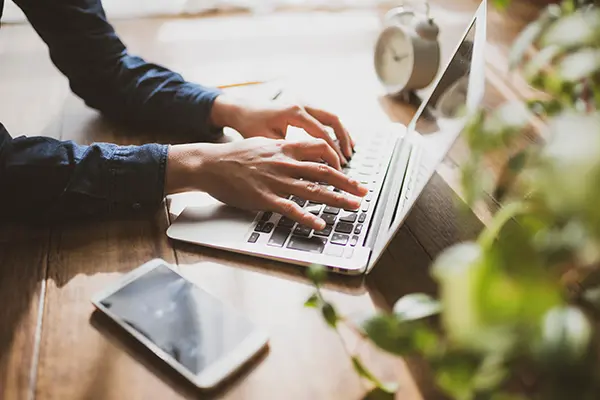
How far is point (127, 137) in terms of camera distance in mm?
1070

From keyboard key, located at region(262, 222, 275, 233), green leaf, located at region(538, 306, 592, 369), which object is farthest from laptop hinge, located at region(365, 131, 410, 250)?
green leaf, located at region(538, 306, 592, 369)

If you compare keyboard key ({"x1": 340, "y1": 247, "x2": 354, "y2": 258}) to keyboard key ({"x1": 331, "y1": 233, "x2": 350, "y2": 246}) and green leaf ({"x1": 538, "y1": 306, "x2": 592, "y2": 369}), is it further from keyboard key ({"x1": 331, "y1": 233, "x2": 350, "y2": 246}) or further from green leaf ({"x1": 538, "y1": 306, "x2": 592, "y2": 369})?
green leaf ({"x1": 538, "y1": 306, "x2": 592, "y2": 369})

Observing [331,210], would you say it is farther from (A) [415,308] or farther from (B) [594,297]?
(B) [594,297]

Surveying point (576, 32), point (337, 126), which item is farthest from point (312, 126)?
point (576, 32)

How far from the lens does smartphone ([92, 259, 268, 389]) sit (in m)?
0.62

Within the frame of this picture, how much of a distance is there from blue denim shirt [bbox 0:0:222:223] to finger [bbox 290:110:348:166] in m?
0.15

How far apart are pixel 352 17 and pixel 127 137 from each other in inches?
28.3

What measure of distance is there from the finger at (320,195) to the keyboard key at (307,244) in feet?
0.20

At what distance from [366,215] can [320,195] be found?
0.21 ft

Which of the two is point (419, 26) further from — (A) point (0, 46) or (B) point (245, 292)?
(A) point (0, 46)

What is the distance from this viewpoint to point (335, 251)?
0.78 m

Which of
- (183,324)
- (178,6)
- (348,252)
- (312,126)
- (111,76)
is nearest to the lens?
(183,324)

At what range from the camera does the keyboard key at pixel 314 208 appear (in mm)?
855

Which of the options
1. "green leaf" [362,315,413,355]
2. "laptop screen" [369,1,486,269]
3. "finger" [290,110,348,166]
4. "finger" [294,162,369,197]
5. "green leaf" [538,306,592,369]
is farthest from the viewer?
"finger" [290,110,348,166]
